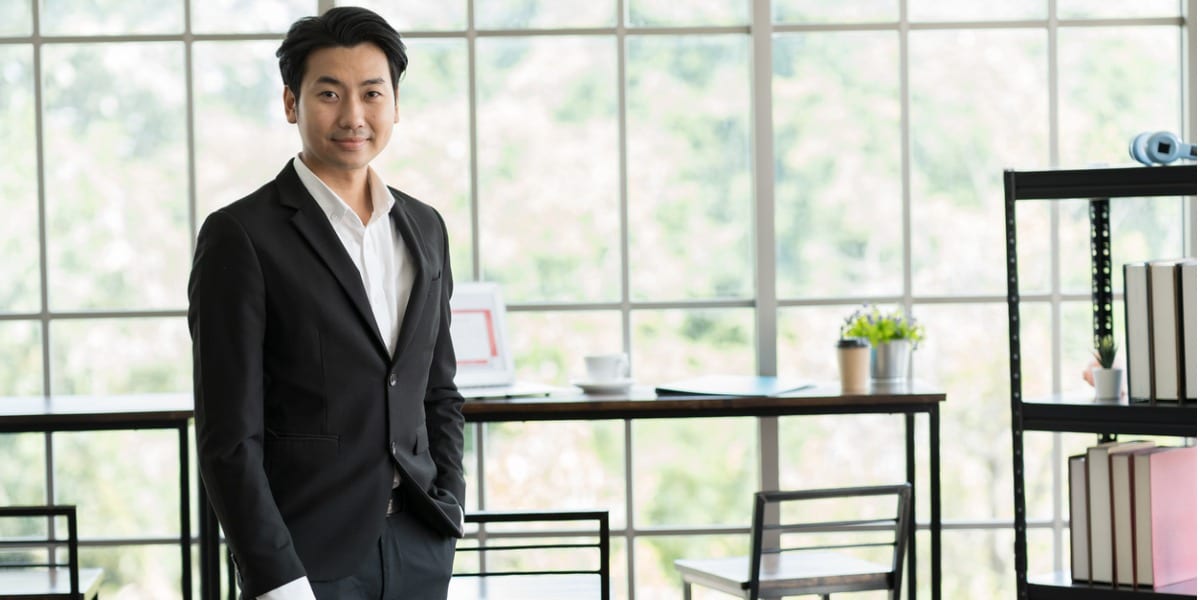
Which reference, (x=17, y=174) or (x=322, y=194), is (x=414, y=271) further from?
(x=17, y=174)

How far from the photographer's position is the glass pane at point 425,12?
12.5 feet

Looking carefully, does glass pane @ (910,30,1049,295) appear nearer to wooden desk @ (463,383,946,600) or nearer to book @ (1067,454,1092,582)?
wooden desk @ (463,383,946,600)

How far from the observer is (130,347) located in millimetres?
3812

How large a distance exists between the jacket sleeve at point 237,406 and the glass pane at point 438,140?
7.00 feet

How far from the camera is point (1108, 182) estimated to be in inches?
106

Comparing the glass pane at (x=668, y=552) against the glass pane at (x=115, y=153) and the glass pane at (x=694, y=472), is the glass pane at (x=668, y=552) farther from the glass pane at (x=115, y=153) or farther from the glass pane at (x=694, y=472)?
the glass pane at (x=115, y=153)

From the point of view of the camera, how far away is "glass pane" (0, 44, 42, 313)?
3.75 metres

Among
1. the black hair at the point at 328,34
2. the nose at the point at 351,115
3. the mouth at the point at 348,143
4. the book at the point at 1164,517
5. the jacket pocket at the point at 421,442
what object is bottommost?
the book at the point at 1164,517

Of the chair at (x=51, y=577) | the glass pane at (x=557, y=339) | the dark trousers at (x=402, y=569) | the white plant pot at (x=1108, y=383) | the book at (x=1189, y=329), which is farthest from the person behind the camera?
the glass pane at (x=557, y=339)

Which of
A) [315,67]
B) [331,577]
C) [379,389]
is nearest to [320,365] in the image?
[379,389]

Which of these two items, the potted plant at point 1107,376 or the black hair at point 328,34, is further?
the potted plant at point 1107,376

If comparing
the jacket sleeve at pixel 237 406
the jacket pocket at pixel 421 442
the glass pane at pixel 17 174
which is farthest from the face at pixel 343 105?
the glass pane at pixel 17 174

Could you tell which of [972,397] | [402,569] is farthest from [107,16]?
[972,397]

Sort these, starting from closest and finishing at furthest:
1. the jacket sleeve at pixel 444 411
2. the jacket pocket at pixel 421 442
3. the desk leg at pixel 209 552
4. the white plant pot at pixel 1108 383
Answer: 1. the jacket pocket at pixel 421 442
2. the jacket sleeve at pixel 444 411
3. the white plant pot at pixel 1108 383
4. the desk leg at pixel 209 552
